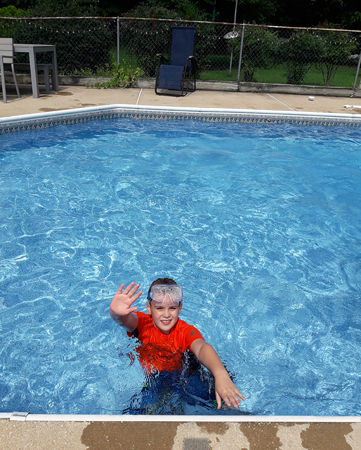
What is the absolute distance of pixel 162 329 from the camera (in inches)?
88.3

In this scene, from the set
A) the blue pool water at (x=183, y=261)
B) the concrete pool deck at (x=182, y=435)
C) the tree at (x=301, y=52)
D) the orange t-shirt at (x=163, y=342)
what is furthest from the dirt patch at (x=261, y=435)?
the tree at (x=301, y=52)

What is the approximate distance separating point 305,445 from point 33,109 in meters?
7.57

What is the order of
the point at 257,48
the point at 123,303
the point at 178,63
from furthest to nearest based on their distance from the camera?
the point at 257,48 → the point at 178,63 → the point at 123,303

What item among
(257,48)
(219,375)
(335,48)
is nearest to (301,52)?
(335,48)

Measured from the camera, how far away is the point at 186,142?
7.57m

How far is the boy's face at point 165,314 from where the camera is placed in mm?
2182

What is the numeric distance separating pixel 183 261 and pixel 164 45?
8688 mm

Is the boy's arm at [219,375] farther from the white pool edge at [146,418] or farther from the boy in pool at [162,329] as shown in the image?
the white pool edge at [146,418]

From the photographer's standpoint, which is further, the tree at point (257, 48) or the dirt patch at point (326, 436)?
the tree at point (257, 48)

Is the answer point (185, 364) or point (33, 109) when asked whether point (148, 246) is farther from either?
point (33, 109)

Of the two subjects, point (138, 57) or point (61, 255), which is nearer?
point (61, 255)

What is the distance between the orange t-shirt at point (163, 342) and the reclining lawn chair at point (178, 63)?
7.94 metres

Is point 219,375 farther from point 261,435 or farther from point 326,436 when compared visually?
point 326,436

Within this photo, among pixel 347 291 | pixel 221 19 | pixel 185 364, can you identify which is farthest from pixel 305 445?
pixel 221 19
